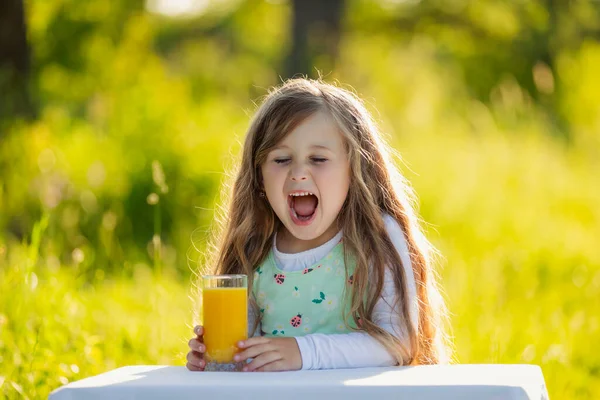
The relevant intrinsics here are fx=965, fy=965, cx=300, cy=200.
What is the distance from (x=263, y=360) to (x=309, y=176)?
1.88 feet

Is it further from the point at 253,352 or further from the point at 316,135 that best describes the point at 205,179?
the point at 253,352

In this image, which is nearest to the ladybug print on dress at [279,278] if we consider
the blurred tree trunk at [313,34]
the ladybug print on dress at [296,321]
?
the ladybug print on dress at [296,321]

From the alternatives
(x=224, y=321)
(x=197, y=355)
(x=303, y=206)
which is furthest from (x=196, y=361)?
(x=303, y=206)

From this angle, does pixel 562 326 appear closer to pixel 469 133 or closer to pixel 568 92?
pixel 469 133

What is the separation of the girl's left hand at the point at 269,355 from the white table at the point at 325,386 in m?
0.20

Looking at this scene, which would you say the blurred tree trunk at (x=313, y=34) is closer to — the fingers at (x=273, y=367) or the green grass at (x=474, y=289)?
the green grass at (x=474, y=289)

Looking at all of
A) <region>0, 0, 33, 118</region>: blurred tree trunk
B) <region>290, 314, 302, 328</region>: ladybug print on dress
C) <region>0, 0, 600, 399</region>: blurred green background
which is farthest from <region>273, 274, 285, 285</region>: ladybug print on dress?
<region>0, 0, 33, 118</region>: blurred tree trunk

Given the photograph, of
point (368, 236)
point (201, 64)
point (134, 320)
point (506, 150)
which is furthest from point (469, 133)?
point (201, 64)

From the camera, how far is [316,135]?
9.25ft

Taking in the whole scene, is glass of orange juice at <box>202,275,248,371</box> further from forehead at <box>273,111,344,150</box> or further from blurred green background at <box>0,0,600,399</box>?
blurred green background at <box>0,0,600,399</box>

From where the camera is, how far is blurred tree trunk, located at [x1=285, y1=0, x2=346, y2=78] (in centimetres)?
1105

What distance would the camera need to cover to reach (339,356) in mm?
2562

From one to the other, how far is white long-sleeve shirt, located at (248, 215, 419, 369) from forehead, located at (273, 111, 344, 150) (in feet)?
0.95

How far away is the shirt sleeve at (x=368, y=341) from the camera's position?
2.53 meters
